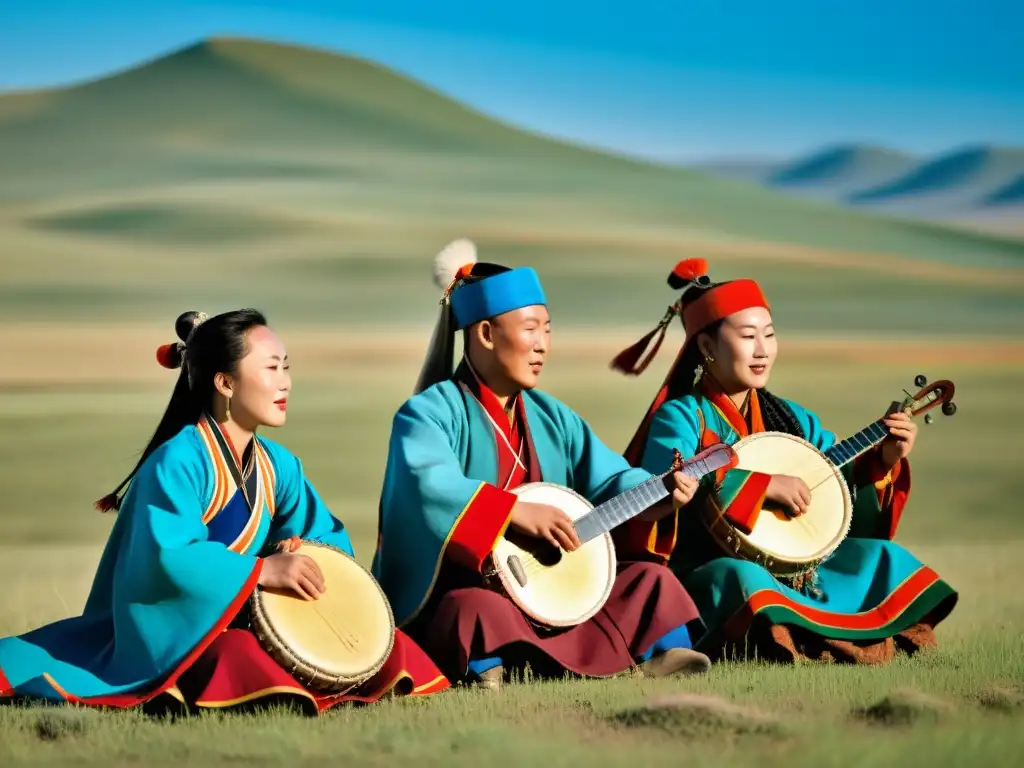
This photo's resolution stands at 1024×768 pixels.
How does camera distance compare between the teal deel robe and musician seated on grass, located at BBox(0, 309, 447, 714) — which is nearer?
musician seated on grass, located at BBox(0, 309, 447, 714)

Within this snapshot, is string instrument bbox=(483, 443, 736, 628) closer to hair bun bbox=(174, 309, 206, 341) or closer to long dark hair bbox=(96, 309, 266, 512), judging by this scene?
long dark hair bbox=(96, 309, 266, 512)

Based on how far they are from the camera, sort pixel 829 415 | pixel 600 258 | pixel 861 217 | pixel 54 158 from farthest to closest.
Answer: pixel 54 158 → pixel 861 217 → pixel 600 258 → pixel 829 415

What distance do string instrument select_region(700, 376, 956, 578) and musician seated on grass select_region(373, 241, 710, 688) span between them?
30 cm

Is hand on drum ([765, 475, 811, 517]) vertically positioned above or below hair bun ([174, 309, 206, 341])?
below

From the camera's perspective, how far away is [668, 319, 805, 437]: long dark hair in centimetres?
646

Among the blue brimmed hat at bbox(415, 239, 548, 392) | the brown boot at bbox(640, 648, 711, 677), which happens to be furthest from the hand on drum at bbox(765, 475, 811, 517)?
the blue brimmed hat at bbox(415, 239, 548, 392)

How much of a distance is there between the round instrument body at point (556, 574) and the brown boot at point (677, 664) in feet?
1.05

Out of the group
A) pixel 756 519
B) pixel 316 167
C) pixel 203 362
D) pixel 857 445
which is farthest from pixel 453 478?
pixel 316 167

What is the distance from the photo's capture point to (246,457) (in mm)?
5504

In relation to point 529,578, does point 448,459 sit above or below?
above

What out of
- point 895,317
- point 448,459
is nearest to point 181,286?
point 895,317

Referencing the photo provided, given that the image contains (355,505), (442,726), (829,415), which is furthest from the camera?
(829,415)

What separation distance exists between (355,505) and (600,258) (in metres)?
26.5

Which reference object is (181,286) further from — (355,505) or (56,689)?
(56,689)
